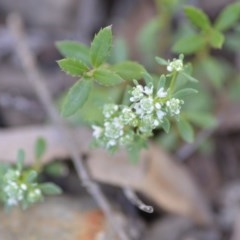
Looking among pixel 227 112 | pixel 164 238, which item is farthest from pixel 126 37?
pixel 164 238

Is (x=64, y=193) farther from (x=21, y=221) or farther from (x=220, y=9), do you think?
(x=220, y=9)

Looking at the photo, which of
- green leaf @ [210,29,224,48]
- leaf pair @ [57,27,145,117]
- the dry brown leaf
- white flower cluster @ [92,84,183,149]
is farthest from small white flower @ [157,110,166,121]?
the dry brown leaf

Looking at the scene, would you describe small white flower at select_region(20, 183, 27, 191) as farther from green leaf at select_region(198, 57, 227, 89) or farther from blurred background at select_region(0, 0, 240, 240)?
green leaf at select_region(198, 57, 227, 89)

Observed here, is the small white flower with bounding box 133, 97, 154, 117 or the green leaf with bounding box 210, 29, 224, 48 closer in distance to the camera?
the small white flower with bounding box 133, 97, 154, 117

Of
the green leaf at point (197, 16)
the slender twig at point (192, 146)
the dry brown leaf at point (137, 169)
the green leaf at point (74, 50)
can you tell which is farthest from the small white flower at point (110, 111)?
the slender twig at point (192, 146)

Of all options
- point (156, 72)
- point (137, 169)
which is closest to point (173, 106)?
point (137, 169)

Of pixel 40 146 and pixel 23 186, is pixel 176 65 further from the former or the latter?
pixel 40 146
